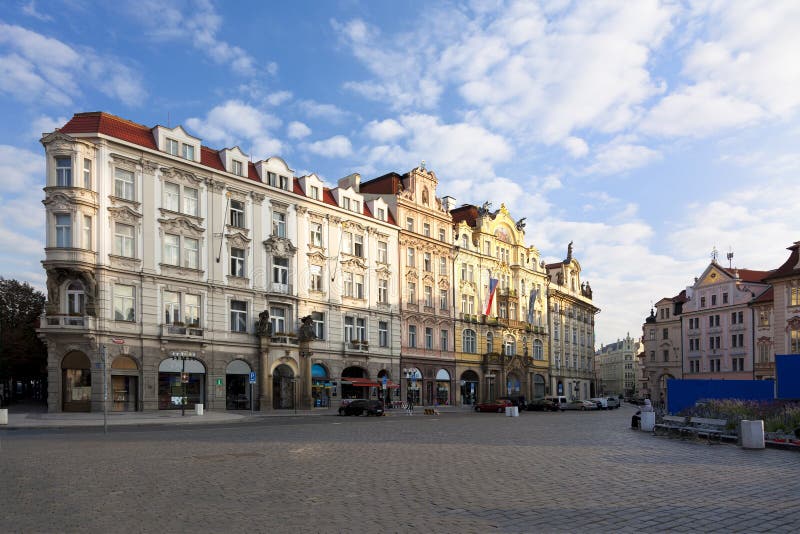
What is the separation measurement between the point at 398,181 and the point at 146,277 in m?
29.3

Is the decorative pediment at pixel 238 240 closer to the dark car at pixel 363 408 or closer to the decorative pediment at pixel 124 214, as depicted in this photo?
the decorative pediment at pixel 124 214

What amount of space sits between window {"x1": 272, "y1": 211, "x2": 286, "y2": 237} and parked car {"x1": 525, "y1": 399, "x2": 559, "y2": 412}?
96.5 ft

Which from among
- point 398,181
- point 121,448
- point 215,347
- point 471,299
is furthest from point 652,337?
point 121,448

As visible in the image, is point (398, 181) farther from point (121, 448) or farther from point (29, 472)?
point (29, 472)

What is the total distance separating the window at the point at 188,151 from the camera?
151ft

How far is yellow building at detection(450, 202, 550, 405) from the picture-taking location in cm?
7206

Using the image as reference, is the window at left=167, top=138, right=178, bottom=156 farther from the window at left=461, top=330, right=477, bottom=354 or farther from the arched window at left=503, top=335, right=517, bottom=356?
the arched window at left=503, top=335, right=517, bottom=356

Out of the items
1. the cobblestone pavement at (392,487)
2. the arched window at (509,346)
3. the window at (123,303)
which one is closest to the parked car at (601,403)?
the arched window at (509,346)

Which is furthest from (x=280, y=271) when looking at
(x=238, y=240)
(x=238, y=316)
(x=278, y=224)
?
(x=238, y=316)

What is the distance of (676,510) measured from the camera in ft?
35.1

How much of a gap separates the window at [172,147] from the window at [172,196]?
84.1 inches

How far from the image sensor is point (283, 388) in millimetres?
51438

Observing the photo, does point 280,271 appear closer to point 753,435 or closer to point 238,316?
point 238,316

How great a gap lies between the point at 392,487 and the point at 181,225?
3624 cm
